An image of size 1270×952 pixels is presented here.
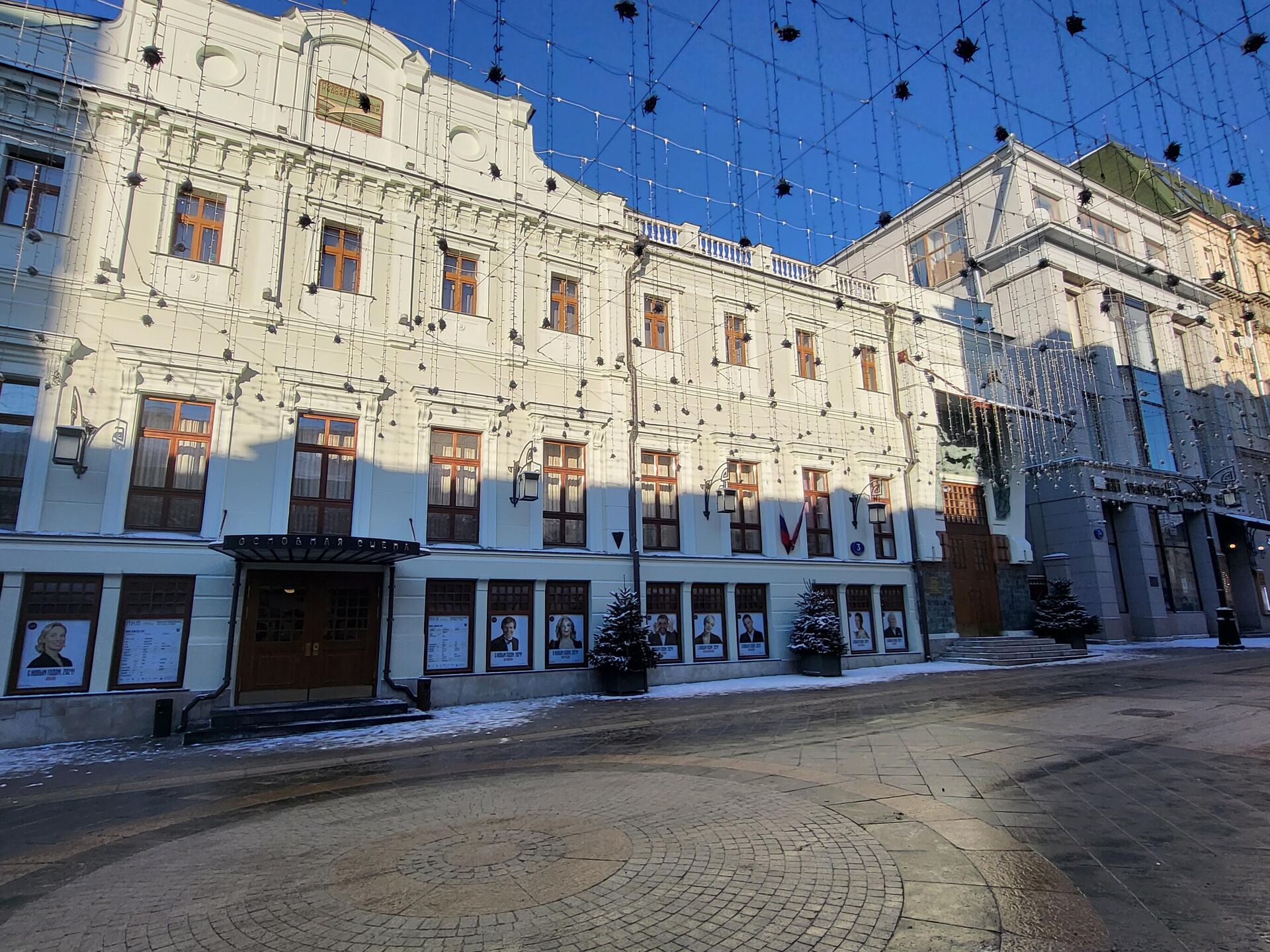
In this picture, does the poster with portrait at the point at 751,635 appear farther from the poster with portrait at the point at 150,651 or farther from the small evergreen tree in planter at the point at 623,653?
the poster with portrait at the point at 150,651

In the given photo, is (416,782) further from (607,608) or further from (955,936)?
(607,608)

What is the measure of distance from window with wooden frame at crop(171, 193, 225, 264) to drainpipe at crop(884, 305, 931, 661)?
68.8 ft

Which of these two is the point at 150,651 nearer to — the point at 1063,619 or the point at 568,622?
the point at 568,622

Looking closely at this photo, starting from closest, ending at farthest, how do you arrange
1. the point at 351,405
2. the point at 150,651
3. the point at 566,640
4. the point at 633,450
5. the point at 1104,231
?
the point at 150,651, the point at 351,405, the point at 566,640, the point at 633,450, the point at 1104,231

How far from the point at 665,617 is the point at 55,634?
13.2m

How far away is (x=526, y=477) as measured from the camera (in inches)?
658

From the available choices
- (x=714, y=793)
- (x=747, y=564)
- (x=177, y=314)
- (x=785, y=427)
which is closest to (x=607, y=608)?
(x=747, y=564)

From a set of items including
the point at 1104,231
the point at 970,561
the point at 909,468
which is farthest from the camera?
the point at 1104,231

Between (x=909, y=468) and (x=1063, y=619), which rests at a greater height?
(x=909, y=468)

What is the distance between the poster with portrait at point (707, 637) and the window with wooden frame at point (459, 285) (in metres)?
10.5

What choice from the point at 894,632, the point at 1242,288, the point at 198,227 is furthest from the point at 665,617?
the point at 1242,288

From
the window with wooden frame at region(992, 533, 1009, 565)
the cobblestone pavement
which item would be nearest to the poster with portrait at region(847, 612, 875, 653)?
the window with wooden frame at region(992, 533, 1009, 565)

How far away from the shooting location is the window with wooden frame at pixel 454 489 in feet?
54.7

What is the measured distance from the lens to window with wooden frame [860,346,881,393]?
24.7m
